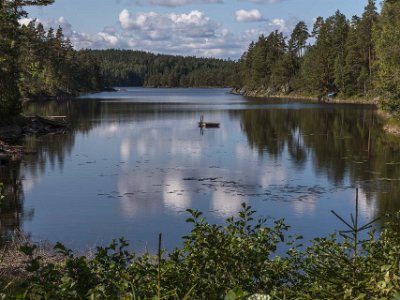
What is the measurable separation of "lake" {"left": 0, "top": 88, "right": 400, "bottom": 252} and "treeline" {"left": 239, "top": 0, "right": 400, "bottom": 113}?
3027 cm

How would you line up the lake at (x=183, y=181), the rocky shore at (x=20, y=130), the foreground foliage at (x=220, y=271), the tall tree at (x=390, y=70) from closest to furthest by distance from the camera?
the foreground foliage at (x=220, y=271) < the lake at (x=183, y=181) < the rocky shore at (x=20, y=130) < the tall tree at (x=390, y=70)

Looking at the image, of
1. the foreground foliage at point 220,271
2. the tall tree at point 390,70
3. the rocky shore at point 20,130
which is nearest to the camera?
the foreground foliage at point 220,271

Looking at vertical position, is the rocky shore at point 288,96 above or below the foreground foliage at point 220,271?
above

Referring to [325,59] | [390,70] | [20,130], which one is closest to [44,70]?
[20,130]

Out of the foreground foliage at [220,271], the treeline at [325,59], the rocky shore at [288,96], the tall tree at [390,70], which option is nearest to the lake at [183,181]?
the tall tree at [390,70]

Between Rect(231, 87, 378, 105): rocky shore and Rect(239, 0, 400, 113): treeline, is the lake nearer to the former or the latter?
Rect(239, 0, 400, 113): treeline

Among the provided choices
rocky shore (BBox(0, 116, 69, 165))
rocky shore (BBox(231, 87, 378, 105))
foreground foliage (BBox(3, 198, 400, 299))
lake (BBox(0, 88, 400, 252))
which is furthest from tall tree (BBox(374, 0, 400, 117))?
foreground foliage (BBox(3, 198, 400, 299))

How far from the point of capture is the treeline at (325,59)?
385ft

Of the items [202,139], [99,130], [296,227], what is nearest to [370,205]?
[296,227]

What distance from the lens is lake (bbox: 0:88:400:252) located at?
23922 millimetres

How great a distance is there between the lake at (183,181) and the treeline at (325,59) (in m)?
30.3

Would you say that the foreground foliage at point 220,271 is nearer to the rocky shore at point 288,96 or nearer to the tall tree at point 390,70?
the tall tree at point 390,70

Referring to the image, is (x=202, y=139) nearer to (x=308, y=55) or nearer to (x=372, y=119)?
(x=372, y=119)

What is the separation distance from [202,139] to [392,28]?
2688cm
